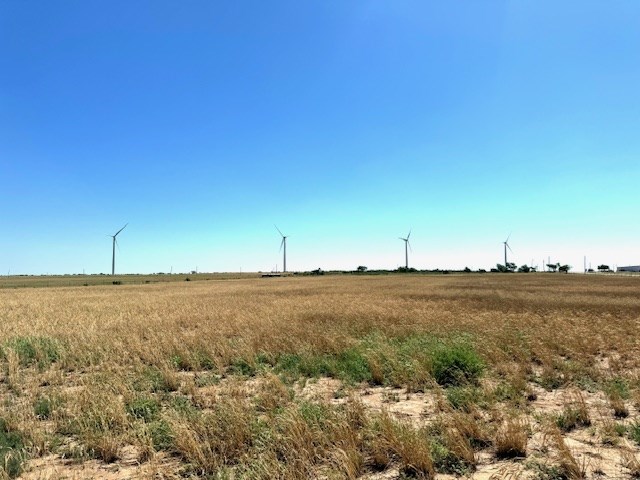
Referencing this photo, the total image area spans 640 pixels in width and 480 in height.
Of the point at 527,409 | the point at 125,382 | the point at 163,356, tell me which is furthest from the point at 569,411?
the point at 163,356

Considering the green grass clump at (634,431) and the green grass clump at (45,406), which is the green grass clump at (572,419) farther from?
the green grass clump at (45,406)

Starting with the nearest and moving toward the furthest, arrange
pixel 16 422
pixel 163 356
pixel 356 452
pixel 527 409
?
pixel 356 452
pixel 16 422
pixel 527 409
pixel 163 356

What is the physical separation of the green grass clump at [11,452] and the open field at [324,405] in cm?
3

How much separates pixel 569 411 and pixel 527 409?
0.77 m

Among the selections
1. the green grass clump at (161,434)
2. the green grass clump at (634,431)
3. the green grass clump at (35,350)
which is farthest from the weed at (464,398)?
the green grass clump at (35,350)

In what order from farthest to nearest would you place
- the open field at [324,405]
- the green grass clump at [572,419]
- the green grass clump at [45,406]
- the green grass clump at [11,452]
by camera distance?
1. the green grass clump at [45,406]
2. the green grass clump at [572,419]
3. the open field at [324,405]
4. the green grass clump at [11,452]

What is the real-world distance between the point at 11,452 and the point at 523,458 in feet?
25.9

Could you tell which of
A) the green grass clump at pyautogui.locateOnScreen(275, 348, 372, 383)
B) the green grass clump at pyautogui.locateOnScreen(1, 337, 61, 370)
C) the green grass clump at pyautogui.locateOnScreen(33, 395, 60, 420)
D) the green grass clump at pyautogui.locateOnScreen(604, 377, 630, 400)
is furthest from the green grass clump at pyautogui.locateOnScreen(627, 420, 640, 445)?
the green grass clump at pyautogui.locateOnScreen(1, 337, 61, 370)

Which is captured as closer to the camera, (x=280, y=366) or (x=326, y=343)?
(x=280, y=366)

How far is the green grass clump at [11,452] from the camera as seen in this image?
5.69m

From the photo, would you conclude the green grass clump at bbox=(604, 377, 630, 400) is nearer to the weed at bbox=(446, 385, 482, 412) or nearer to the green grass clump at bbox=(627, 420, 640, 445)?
the green grass clump at bbox=(627, 420, 640, 445)

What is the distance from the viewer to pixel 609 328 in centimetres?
1803

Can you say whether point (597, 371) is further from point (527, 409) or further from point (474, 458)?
point (474, 458)

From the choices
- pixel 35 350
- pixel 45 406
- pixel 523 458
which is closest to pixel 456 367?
pixel 523 458
